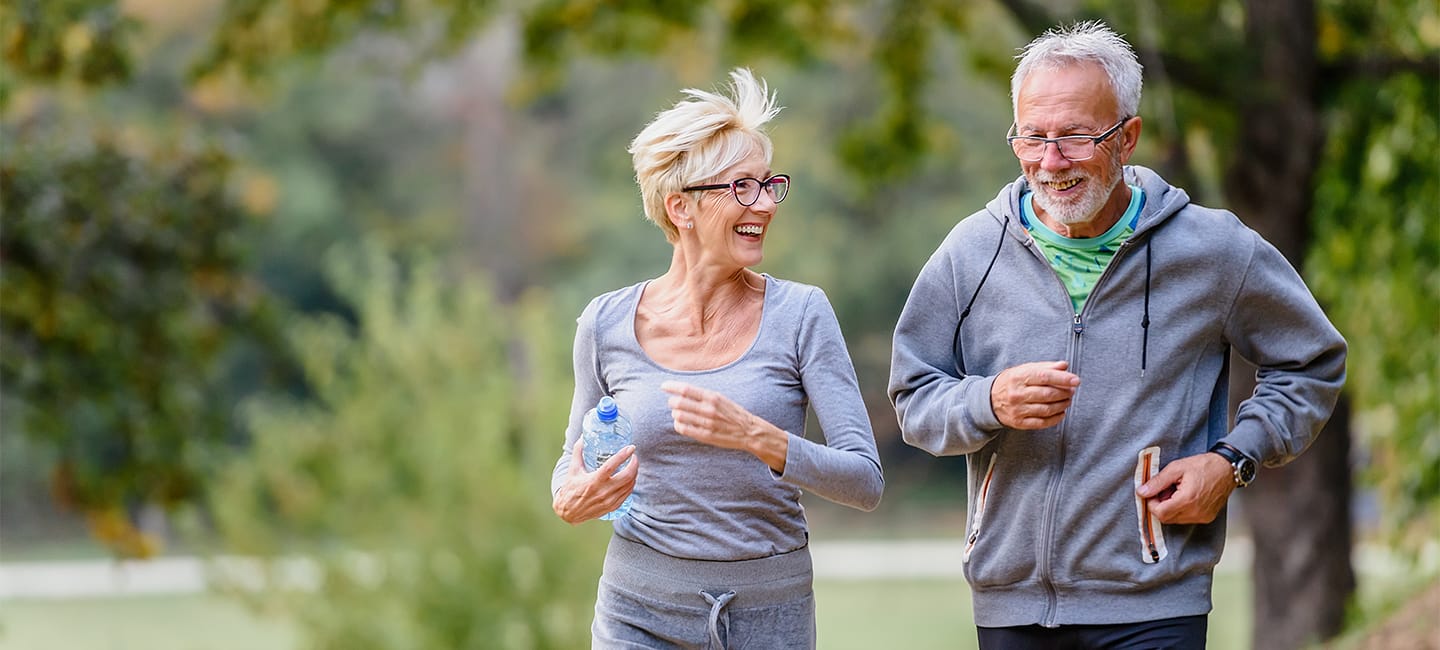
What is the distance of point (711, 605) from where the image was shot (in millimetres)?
3281

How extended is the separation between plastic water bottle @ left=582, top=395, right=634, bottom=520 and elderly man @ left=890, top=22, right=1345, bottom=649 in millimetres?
543

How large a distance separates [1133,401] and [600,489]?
1.00m

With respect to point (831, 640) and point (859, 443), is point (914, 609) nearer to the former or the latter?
point (831, 640)

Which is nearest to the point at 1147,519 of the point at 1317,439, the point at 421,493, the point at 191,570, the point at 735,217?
the point at 735,217

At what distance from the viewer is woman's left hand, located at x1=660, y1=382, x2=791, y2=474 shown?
3.01 m

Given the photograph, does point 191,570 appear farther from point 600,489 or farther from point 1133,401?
point 1133,401

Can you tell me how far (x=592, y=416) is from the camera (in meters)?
3.33

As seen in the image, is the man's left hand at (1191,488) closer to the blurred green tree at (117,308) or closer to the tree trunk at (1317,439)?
the tree trunk at (1317,439)

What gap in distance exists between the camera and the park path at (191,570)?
29672 millimetres

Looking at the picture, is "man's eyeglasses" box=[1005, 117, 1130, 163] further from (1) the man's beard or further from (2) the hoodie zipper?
(2) the hoodie zipper

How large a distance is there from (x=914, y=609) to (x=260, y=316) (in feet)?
61.6

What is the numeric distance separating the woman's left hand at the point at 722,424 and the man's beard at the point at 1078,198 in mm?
659

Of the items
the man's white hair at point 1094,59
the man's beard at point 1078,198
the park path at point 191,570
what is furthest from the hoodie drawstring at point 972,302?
the park path at point 191,570

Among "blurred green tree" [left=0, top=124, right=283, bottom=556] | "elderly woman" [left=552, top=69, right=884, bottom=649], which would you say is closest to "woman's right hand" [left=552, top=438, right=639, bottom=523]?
"elderly woman" [left=552, top=69, right=884, bottom=649]
